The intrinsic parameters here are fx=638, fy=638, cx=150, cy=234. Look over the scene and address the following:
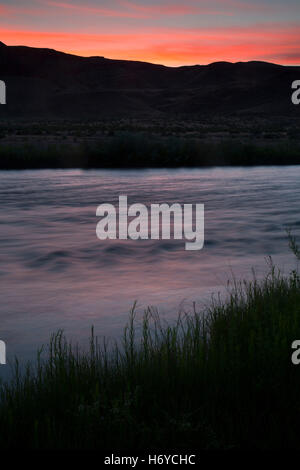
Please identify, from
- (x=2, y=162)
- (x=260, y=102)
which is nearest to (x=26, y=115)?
(x=260, y=102)

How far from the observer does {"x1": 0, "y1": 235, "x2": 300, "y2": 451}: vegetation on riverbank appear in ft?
13.8

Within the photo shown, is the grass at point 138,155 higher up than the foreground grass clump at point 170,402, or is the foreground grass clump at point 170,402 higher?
the grass at point 138,155

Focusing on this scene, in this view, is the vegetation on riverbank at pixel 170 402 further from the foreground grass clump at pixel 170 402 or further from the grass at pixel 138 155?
the grass at pixel 138 155

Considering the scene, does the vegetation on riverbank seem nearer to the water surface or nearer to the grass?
the water surface

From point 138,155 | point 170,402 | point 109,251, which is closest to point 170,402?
point 170,402

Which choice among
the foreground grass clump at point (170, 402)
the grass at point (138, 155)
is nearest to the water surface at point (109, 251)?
the foreground grass clump at point (170, 402)

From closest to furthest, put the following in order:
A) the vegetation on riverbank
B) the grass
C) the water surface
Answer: the vegetation on riverbank → the water surface → the grass

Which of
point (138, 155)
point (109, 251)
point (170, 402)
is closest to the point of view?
point (170, 402)

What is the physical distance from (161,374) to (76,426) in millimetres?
827

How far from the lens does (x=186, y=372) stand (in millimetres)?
4820

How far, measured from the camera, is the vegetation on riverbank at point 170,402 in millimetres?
4191

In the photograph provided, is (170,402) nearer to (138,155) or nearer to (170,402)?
(170,402)

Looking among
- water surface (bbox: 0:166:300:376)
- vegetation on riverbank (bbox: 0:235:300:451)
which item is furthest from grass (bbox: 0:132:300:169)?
vegetation on riverbank (bbox: 0:235:300:451)

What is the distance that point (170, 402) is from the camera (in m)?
4.60
